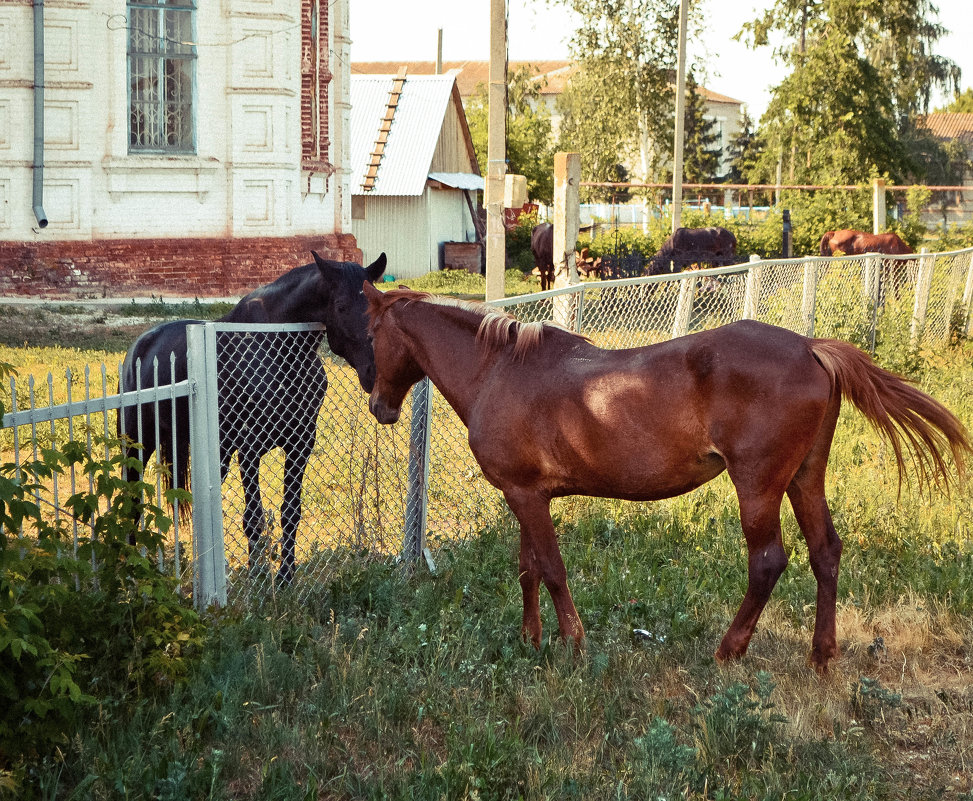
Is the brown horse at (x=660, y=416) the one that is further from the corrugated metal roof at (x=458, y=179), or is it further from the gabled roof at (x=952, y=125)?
the gabled roof at (x=952, y=125)

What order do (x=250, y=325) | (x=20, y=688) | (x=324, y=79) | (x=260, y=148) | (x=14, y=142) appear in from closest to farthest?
(x=20, y=688) → (x=250, y=325) → (x=14, y=142) → (x=260, y=148) → (x=324, y=79)

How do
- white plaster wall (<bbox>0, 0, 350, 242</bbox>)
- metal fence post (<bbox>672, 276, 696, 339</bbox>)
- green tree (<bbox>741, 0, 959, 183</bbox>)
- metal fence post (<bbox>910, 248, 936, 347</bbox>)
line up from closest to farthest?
metal fence post (<bbox>672, 276, 696, 339</bbox>), metal fence post (<bbox>910, 248, 936, 347</bbox>), white plaster wall (<bbox>0, 0, 350, 242</bbox>), green tree (<bbox>741, 0, 959, 183</bbox>)

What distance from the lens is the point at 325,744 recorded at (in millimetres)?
3740

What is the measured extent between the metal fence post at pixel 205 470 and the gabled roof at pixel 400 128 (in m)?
24.2

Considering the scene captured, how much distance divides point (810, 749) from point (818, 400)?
127cm

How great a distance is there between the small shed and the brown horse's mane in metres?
23.5

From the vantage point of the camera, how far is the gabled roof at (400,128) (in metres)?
28.8

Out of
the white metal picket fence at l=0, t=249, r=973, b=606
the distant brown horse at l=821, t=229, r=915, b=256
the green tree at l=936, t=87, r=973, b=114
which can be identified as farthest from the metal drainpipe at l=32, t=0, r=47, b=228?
the green tree at l=936, t=87, r=973, b=114

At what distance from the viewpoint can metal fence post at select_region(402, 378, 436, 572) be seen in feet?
18.9

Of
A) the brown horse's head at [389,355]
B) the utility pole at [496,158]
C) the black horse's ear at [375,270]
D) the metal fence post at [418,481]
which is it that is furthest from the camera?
the utility pole at [496,158]

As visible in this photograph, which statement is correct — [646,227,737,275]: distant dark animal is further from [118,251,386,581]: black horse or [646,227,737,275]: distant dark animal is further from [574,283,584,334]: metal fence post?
[118,251,386,581]: black horse

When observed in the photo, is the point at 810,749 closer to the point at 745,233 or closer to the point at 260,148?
the point at 260,148

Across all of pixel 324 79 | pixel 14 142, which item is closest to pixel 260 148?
pixel 324 79

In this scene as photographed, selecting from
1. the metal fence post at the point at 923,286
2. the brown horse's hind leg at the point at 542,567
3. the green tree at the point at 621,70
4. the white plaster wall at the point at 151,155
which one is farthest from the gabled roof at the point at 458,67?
the brown horse's hind leg at the point at 542,567
